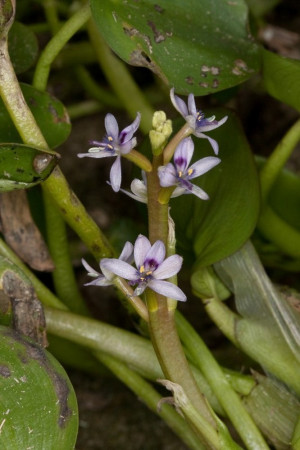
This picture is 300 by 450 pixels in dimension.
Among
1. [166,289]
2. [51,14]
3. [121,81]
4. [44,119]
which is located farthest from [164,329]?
[51,14]

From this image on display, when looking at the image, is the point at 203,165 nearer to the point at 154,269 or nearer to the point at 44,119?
the point at 154,269

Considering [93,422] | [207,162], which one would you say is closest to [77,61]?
[93,422]

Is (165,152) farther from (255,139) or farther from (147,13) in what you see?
(255,139)

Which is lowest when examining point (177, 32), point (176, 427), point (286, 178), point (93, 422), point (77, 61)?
point (93, 422)

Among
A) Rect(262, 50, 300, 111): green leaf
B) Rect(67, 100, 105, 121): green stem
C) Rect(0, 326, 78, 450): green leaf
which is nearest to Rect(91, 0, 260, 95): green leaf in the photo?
Rect(262, 50, 300, 111): green leaf

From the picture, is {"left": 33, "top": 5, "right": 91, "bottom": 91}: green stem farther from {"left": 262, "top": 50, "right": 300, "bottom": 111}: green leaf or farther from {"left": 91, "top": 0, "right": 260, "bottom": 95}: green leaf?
{"left": 262, "top": 50, "right": 300, "bottom": 111}: green leaf

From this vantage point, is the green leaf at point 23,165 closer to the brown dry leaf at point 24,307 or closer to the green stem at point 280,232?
the brown dry leaf at point 24,307
